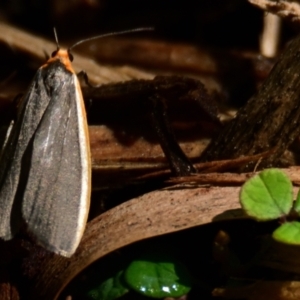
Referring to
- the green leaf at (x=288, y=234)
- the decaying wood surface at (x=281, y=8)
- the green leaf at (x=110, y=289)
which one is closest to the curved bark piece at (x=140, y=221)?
the green leaf at (x=110, y=289)

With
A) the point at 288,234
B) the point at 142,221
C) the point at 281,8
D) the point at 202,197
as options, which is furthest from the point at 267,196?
the point at 281,8

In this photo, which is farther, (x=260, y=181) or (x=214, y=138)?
(x=214, y=138)

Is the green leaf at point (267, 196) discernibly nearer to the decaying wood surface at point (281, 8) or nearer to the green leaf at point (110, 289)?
the green leaf at point (110, 289)

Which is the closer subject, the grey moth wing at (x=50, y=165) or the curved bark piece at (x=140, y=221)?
the curved bark piece at (x=140, y=221)

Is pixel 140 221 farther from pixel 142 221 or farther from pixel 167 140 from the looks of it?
pixel 167 140

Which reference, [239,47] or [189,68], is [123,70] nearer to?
[189,68]

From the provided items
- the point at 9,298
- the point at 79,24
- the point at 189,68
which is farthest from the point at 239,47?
the point at 9,298
